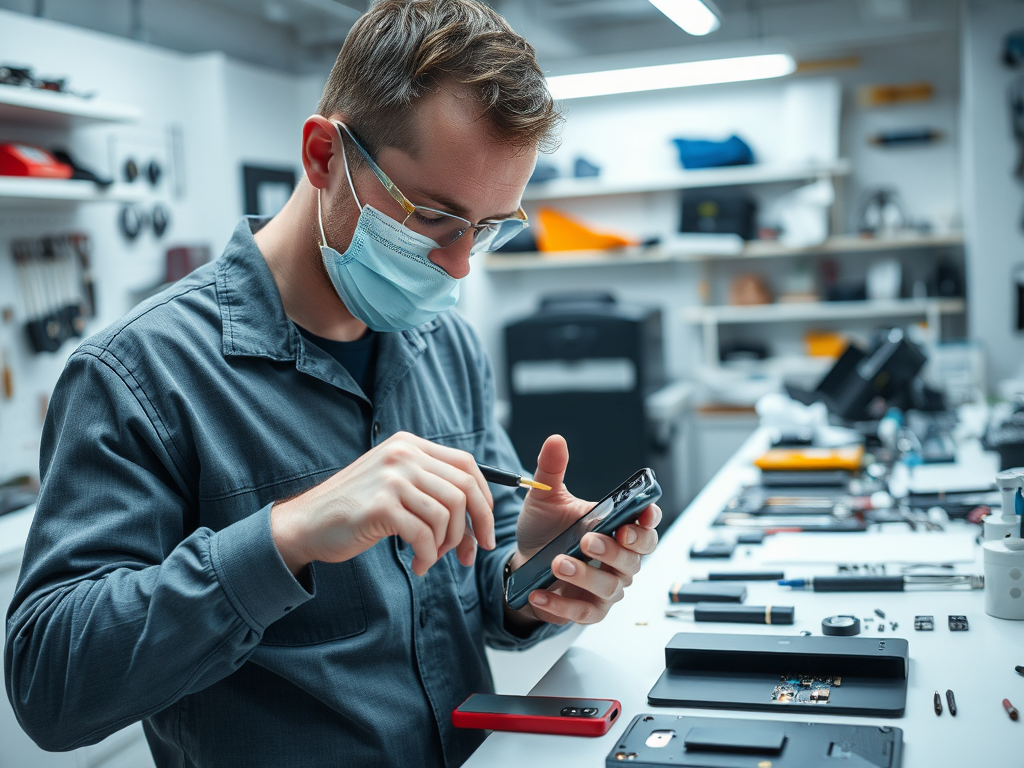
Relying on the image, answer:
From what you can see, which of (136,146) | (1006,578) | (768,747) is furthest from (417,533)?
(136,146)

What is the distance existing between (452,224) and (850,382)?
7.69ft

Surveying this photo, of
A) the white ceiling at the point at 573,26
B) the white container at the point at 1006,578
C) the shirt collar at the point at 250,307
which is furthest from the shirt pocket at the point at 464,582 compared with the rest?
the white ceiling at the point at 573,26

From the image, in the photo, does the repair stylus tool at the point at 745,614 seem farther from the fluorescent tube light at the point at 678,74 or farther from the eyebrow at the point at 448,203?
the fluorescent tube light at the point at 678,74

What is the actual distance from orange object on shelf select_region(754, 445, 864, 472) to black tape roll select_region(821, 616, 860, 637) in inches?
45.2

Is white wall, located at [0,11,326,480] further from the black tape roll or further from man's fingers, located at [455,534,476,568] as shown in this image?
the black tape roll

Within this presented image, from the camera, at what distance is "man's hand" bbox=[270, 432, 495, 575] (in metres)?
0.92

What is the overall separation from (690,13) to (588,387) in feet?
7.51

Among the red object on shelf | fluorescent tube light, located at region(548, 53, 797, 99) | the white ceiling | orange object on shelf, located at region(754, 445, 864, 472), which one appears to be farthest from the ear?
the white ceiling

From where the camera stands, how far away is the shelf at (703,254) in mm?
5195

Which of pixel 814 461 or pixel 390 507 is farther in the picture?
pixel 814 461

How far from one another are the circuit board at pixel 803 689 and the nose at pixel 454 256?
681mm

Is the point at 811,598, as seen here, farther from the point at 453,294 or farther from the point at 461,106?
the point at 461,106

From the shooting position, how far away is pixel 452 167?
1179 mm

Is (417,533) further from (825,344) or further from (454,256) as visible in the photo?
(825,344)
